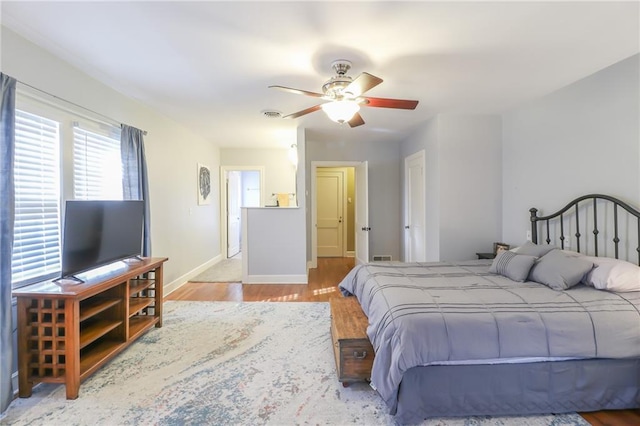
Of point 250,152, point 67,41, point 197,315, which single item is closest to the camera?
point 67,41

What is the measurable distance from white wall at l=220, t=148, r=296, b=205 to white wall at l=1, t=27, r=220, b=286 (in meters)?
0.47

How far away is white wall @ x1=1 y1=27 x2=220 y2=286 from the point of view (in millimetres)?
2145

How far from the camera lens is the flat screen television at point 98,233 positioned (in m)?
2.11

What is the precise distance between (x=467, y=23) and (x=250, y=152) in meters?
5.22

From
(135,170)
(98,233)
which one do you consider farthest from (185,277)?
(98,233)

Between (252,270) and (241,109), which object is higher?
(241,109)

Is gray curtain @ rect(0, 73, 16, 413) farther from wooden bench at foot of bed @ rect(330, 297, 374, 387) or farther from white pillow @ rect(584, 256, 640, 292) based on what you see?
white pillow @ rect(584, 256, 640, 292)

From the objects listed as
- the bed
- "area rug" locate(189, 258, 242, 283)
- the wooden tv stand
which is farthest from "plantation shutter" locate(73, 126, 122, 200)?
the bed

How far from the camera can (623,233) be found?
2.40m

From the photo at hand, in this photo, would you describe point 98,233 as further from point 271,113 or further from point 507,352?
point 507,352

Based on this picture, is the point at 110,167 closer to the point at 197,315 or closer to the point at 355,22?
the point at 197,315

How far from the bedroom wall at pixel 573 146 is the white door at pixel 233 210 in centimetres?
538

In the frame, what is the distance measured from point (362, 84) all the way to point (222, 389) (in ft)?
7.94

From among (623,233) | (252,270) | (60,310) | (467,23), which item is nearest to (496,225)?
(623,233)
